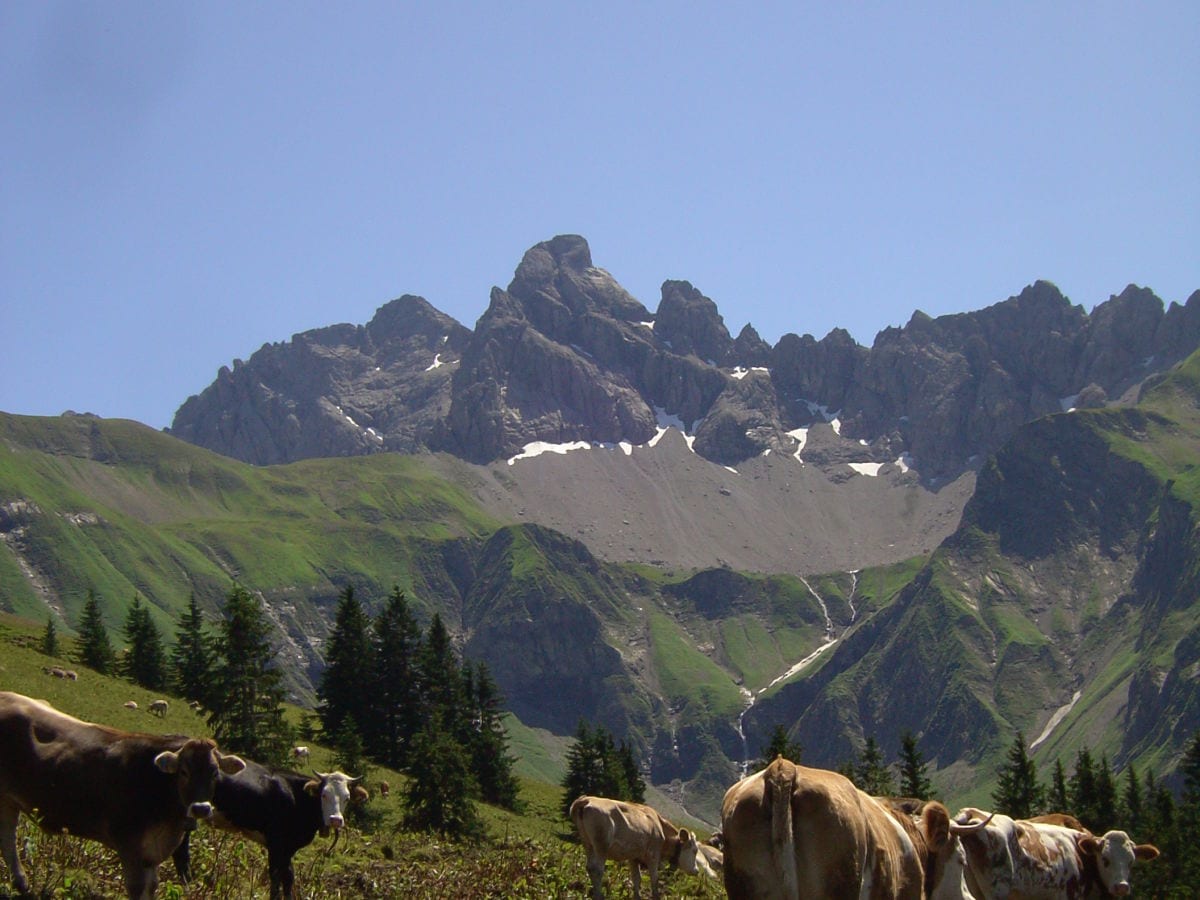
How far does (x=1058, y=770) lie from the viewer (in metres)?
114

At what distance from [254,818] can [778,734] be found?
6614cm

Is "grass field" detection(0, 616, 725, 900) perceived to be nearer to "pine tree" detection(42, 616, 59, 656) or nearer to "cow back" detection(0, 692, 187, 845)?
"cow back" detection(0, 692, 187, 845)

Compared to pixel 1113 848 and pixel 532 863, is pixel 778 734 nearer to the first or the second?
pixel 532 863

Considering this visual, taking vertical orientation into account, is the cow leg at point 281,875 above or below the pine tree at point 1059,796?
above

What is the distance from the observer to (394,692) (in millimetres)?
80375

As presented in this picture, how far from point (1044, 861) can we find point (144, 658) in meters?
78.0

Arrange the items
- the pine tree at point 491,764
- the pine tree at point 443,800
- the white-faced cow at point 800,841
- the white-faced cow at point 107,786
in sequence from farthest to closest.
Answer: the pine tree at point 491,764 → the pine tree at point 443,800 → the white-faced cow at point 107,786 → the white-faced cow at point 800,841

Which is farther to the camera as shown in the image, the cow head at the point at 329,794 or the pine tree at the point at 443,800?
the pine tree at the point at 443,800

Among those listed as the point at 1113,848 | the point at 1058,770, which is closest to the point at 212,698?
the point at 1113,848

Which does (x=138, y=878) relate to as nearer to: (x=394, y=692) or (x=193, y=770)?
(x=193, y=770)

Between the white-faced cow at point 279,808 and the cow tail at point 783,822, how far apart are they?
30.6 feet

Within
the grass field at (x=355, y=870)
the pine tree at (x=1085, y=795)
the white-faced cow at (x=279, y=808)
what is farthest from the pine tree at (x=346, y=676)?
the white-faced cow at (x=279, y=808)

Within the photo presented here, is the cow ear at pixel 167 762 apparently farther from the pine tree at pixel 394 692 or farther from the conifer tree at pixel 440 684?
the pine tree at pixel 394 692

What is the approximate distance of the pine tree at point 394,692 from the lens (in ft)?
256
